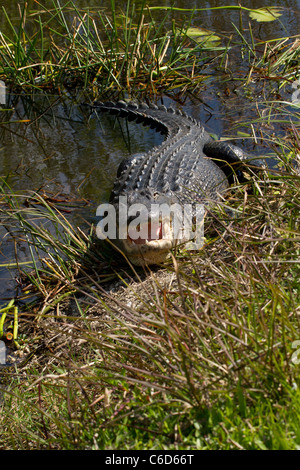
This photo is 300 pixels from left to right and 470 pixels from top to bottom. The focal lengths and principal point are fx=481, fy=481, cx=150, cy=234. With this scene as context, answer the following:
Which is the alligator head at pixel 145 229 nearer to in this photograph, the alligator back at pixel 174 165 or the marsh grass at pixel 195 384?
the alligator back at pixel 174 165

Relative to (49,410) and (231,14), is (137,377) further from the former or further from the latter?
(231,14)

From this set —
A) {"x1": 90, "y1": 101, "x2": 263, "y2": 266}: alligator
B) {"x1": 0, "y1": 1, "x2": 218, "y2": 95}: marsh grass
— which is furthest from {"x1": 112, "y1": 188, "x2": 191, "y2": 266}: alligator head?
{"x1": 0, "y1": 1, "x2": 218, "y2": 95}: marsh grass

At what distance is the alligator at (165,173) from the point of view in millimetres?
3309

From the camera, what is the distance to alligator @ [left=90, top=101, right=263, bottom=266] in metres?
3.31

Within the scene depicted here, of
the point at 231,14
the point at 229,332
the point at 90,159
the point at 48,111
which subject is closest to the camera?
the point at 229,332

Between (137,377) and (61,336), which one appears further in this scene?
(61,336)

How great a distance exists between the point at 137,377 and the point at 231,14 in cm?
777

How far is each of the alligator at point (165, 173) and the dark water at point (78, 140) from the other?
25 cm

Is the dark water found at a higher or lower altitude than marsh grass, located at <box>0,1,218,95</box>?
lower

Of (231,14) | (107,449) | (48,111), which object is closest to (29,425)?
(107,449)

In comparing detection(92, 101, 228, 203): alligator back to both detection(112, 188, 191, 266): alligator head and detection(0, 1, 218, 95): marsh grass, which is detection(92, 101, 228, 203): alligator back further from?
detection(0, 1, 218, 95): marsh grass

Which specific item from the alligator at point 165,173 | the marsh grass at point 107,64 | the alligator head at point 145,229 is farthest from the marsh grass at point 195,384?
the marsh grass at point 107,64

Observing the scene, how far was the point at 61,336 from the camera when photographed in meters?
3.07

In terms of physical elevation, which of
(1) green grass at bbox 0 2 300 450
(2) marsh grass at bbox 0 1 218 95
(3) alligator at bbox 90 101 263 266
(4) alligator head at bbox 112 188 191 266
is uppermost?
(2) marsh grass at bbox 0 1 218 95
